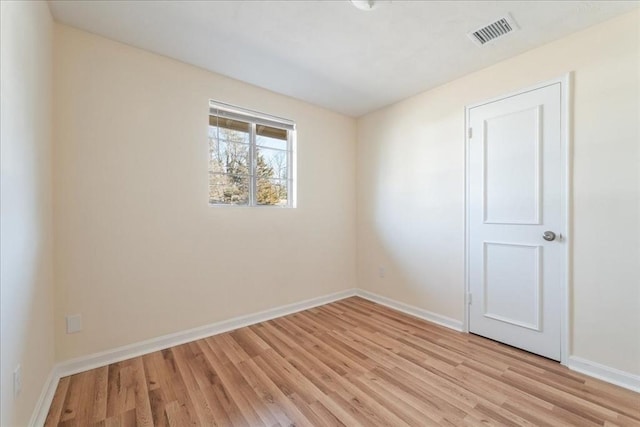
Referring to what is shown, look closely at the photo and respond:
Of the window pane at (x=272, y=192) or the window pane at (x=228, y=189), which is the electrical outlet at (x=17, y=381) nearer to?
the window pane at (x=228, y=189)

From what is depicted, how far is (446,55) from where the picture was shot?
2.35m

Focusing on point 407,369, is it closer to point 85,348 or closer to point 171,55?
point 85,348

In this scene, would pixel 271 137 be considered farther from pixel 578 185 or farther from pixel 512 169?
pixel 578 185

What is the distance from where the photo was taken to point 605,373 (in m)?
1.90

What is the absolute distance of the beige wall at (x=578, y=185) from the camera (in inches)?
72.6

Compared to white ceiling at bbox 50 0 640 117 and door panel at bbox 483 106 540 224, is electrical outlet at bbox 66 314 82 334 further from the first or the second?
door panel at bbox 483 106 540 224

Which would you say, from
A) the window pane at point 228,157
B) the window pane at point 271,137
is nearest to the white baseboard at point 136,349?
the window pane at point 228,157

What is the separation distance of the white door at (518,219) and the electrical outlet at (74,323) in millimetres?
3358

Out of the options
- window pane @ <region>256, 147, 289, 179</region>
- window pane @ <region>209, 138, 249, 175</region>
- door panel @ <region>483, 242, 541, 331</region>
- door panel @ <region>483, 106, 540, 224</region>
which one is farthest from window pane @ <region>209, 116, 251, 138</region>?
door panel @ <region>483, 242, 541, 331</region>

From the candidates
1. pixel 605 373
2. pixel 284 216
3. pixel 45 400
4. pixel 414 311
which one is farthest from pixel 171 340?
pixel 605 373

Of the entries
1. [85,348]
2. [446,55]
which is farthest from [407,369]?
[446,55]

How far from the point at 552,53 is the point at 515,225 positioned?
142 centimetres

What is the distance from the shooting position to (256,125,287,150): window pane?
3088mm

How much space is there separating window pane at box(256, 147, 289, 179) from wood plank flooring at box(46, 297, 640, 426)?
5.79 feet
